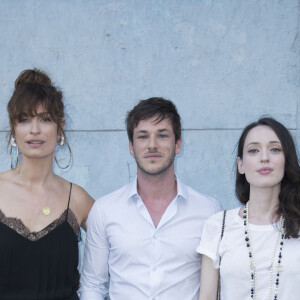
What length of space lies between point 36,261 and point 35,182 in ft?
1.62

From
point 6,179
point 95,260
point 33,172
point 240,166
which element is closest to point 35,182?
point 33,172

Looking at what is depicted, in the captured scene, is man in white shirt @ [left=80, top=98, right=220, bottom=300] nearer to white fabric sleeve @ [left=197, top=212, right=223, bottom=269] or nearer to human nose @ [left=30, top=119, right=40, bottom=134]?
white fabric sleeve @ [left=197, top=212, right=223, bottom=269]

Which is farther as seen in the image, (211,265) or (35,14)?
(35,14)

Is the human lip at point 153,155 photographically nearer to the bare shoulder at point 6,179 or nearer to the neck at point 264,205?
the neck at point 264,205

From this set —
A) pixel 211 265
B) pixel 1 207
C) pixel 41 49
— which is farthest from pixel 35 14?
pixel 211 265

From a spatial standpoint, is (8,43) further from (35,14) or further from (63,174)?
(63,174)

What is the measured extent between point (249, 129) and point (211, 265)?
2.51 ft

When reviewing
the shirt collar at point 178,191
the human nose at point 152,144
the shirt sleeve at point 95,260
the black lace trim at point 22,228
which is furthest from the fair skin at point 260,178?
the black lace trim at point 22,228

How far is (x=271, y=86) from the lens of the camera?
3969mm

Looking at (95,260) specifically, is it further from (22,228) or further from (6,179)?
(6,179)

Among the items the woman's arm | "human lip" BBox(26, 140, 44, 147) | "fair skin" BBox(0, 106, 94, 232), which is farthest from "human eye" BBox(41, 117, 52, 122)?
the woman's arm

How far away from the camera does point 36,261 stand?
2.69m

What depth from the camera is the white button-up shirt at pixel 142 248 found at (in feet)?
9.16

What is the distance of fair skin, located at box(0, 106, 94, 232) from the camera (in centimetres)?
279
